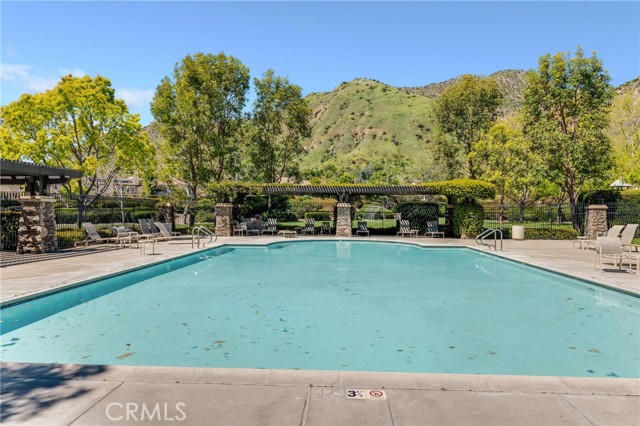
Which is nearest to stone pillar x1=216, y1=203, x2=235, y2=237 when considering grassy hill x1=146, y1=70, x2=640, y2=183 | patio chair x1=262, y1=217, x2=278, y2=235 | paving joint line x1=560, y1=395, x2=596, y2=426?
patio chair x1=262, y1=217, x2=278, y2=235

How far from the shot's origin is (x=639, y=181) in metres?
27.6

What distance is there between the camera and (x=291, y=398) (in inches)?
137

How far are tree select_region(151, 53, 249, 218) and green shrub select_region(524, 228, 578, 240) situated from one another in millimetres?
19158

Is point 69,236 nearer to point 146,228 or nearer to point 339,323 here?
point 146,228

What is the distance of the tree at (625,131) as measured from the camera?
30.3 metres

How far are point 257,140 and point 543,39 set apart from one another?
19.6 meters

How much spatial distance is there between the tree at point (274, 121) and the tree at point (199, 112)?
93.0 inches

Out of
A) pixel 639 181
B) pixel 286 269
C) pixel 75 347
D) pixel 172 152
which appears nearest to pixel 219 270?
pixel 286 269

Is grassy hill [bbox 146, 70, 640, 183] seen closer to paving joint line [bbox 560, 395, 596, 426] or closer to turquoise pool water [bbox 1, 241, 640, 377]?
turquoise pool water [bbox 1, 241, 640, 377]

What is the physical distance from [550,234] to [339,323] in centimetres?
1884

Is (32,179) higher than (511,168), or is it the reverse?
(511,168)

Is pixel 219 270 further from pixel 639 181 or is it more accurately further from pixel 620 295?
pixel 639 181

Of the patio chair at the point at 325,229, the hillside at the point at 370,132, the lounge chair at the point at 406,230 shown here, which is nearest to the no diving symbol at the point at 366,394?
the lounge chair at the point at 406,230

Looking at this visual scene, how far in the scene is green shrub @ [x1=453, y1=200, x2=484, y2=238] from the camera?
21.2 meters
